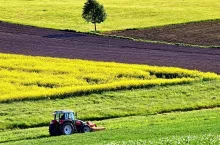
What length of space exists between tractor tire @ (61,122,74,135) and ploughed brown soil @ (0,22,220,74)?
21969mm

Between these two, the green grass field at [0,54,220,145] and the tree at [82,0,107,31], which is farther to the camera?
the tree at [82,0,107,31]

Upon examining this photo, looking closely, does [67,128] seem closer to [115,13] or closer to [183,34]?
[183,34]

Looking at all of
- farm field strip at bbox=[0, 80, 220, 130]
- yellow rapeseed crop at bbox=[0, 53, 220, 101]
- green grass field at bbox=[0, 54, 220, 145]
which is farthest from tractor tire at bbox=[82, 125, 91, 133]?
yellow rapeseed crop at bbox=[0, 53, 220, 101]

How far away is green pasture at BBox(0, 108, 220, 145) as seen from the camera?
2258 centimetres

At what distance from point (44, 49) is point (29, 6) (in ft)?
106

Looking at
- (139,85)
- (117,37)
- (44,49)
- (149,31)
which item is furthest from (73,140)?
(149,31)

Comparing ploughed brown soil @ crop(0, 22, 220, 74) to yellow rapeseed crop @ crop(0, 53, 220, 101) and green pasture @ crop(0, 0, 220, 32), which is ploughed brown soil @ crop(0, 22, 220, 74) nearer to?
yellow rapeseed crop @ crop(0, 53, 220, 101)

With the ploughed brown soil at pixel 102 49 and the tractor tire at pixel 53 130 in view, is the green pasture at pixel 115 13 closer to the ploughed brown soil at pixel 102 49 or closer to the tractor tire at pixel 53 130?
the ploughed brown soil at pixel 102 49

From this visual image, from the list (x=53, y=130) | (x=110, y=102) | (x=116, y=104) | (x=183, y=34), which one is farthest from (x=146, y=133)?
(x=183, y=34)

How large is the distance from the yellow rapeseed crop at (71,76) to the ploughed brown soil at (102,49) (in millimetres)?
4006

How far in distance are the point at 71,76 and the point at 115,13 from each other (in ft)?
136

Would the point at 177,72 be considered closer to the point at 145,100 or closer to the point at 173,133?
the point at 145,100

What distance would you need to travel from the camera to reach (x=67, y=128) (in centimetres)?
3153

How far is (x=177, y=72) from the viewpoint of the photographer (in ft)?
161
